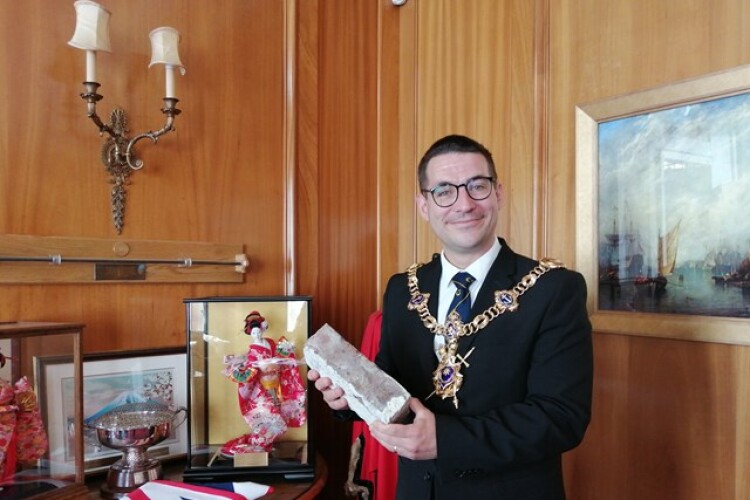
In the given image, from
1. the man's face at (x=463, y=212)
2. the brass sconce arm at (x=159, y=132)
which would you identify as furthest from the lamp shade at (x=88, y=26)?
the man's face at (x=463, y=212)

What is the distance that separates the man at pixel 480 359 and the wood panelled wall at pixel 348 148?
0.57 metres

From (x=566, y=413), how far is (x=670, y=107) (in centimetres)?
104

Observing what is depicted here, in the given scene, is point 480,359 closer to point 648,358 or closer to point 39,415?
point 648,358

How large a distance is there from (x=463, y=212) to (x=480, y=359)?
347 millimetres

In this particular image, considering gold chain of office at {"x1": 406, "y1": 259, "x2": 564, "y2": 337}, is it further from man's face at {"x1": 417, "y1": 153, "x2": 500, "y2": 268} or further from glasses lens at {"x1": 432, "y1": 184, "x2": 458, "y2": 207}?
glasses lens at {"x1": 432, "y1": 184, "x2": 458, "y2": 207}

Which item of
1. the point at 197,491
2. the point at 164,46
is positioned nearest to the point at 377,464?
the point at 197,491

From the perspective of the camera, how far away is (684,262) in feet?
5.51


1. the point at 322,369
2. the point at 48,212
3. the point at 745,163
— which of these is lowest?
the point at 322,369

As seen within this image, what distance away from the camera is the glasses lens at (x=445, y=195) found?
141 centimetres

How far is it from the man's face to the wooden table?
0.79 m

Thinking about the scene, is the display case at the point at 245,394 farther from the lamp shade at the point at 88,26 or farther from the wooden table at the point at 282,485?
the lamp shade at the point at 88,26

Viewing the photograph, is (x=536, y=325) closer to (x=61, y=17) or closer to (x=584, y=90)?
(x=584, y=90)

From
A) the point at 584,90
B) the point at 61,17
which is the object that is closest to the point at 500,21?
the point at 584,90

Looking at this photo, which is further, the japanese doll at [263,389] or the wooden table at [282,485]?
the japanese doll at [263,389]
